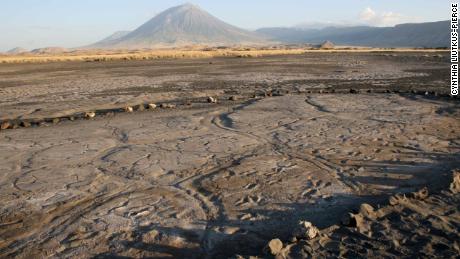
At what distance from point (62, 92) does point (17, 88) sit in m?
2.98

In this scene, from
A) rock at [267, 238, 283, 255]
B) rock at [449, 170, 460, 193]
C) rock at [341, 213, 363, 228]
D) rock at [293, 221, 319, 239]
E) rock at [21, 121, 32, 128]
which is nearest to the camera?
rock at [267, 238, 283, 255]

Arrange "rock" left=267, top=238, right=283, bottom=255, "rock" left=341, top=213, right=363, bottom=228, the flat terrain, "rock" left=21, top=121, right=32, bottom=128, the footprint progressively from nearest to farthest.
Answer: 1. "rock" left=267, top=238, right=283, bottom=255
2. "rock" left=341, top=213, right=363, bottom=228
3. the flat terrain
4. the footprint
5. "rock" left=21, top=121, right=32, bottom=128

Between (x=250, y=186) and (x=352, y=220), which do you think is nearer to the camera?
(x=352, y=220)

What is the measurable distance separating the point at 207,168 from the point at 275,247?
10.3ft

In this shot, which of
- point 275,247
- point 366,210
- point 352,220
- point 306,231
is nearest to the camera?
point 275,247

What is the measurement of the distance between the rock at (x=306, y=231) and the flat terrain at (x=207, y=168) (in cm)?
22

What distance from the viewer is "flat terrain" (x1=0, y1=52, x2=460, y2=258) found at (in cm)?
520

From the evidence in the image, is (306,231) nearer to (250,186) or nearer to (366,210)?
(366,210)

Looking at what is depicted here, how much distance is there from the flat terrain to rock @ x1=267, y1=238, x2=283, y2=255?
208 mm

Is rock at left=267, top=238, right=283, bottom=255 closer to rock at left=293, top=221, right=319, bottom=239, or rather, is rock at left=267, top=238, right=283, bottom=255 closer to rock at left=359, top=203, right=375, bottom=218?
rock at left=293, top=221, right=319, bottom=239

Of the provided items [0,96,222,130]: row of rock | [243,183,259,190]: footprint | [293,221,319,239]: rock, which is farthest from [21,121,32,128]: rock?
[293,221,319,239]: rock

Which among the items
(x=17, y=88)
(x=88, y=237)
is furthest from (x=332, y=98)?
(x=17, y=88)

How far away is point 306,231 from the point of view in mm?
4809

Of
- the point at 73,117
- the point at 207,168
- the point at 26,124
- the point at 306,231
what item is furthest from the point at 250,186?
the point at 73,117
